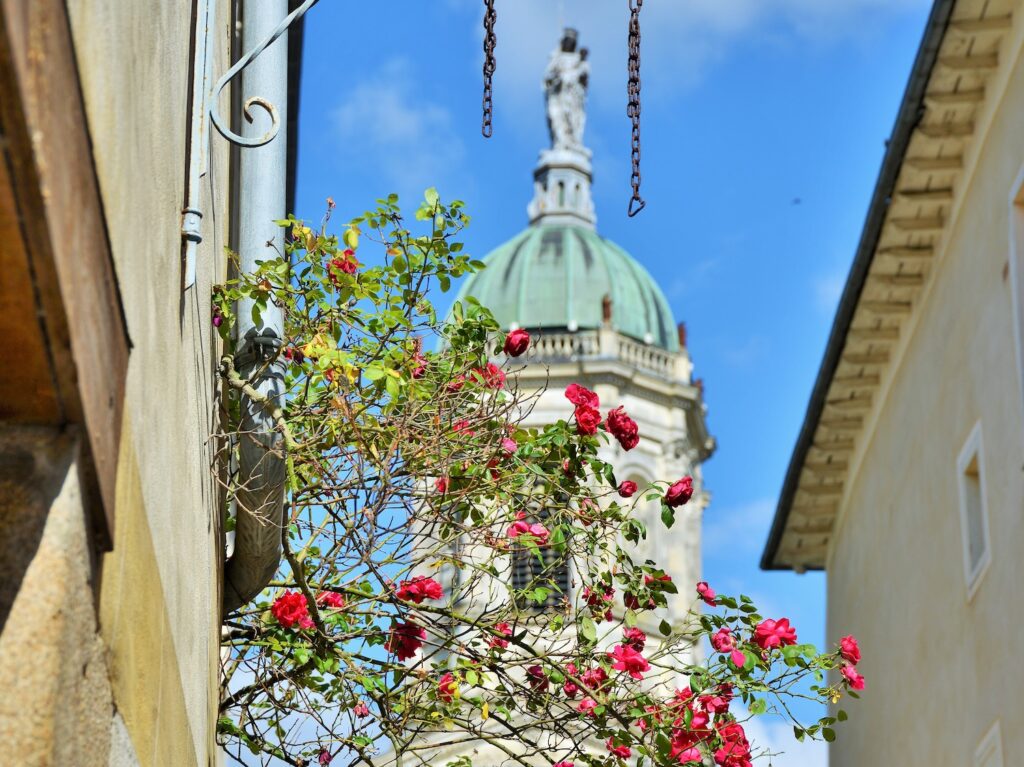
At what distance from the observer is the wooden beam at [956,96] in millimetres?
13117

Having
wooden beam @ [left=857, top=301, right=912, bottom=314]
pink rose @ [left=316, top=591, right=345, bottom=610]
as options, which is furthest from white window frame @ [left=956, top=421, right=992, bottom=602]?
pink rose @ [left=316, top=591, right=345, bottom=610]

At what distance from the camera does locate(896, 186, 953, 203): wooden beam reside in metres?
14.4

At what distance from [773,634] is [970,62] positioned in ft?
21.5

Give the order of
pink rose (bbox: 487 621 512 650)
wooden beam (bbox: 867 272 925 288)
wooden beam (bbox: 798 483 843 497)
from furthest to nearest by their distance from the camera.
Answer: wooden beam (bbox: 798 483 843 497) → wooden beam (bbox: 867 272 925 288) → pink rose (bbox: 487 621 512 650)

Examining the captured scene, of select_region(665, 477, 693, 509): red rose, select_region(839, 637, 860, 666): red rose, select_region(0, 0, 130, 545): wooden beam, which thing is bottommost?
select_region(0, 0, 130, 545): wooden beam

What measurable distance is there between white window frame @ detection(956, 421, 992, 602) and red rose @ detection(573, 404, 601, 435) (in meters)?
5.85

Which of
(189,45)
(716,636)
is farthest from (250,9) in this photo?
(716,636)

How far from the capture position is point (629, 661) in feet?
24.2

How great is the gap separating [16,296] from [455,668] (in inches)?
188

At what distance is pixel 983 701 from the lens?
41.9 ft

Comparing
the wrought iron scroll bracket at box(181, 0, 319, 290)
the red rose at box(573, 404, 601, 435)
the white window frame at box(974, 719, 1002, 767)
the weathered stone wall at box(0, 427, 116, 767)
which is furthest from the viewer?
the white window frame at box(974, 719, 1002, 767)

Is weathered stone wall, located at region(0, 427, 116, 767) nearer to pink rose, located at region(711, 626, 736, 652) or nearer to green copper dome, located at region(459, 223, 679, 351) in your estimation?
pink rose, located at region(711, 626, 736, 652)

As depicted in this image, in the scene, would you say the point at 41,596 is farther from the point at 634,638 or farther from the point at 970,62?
the point at 970,62

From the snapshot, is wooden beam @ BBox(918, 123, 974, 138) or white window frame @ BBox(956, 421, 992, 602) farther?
wooden beam @ BBox(918, 123, 974, 138)
